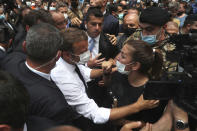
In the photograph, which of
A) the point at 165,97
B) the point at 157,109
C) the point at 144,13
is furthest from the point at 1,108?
the point at 144,13

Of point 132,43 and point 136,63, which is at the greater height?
point 132,43

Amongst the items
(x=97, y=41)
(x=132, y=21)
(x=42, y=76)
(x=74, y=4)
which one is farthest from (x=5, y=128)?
(x=74, y=4)

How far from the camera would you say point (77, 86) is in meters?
1.83

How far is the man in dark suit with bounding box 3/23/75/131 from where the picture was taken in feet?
4.46

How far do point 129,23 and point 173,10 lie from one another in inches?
126

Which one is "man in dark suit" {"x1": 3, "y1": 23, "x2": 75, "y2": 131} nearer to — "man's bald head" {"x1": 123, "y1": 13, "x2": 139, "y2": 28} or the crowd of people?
the crowd of people

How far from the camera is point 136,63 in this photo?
193 cm

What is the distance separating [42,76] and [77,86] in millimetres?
360

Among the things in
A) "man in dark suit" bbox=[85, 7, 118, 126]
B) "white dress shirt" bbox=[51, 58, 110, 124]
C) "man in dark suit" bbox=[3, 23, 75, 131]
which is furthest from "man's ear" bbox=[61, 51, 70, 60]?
"man in dark suit" bbox=[85, 7, 118, 126]

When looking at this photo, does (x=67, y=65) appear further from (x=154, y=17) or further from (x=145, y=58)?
(x=154, y=17)

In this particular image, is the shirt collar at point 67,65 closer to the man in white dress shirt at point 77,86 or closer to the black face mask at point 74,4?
the man in white dress shirt at point 77,86

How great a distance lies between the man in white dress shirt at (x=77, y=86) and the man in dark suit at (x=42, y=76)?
0.70ft

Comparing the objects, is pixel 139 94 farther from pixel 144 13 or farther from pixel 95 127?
pixel 144 13

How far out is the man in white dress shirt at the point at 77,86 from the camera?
1.73 m
